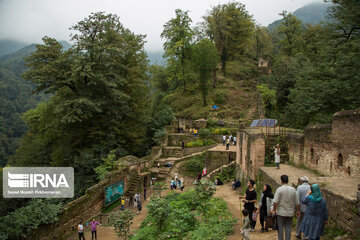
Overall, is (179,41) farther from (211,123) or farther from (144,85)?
(211,123)

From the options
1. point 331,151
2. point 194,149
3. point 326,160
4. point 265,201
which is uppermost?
point 331,151

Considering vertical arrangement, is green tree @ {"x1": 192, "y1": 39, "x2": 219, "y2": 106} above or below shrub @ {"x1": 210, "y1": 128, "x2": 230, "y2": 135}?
above

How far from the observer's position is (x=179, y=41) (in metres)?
31.9

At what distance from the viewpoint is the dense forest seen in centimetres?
1666

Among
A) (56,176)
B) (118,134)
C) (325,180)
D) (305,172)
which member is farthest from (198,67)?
(325,180)

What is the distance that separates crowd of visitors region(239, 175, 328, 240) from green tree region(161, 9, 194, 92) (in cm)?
2707

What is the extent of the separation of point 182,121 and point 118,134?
837 cm

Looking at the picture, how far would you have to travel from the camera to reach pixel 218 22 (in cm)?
3372

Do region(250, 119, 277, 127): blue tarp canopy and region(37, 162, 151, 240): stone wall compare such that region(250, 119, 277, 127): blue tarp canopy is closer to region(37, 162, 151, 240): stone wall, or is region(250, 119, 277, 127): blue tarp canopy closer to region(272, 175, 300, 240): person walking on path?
region(272, 175, 300, 240): person walking on path

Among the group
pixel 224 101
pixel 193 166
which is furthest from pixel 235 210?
pixel 224 101

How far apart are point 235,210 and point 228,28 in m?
29.7

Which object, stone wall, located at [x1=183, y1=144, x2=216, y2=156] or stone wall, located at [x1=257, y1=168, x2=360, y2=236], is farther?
stone wall, located at [x1=183, y1=144, x2=216, y2=156]

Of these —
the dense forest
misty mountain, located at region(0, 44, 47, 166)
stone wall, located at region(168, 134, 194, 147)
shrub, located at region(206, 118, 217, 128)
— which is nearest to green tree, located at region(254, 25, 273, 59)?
the dense forest

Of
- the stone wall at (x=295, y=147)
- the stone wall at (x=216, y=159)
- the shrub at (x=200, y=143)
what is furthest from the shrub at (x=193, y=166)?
the stone wall at (x=295, y=147)
